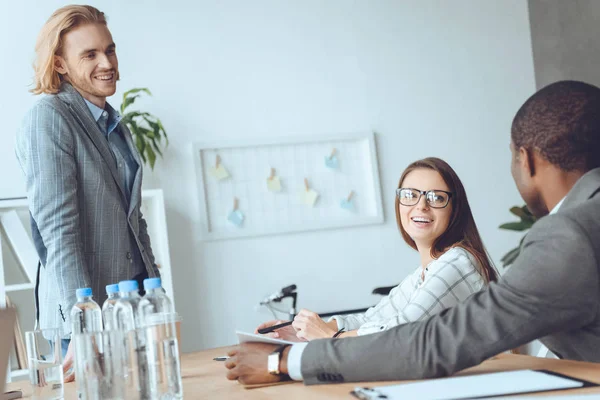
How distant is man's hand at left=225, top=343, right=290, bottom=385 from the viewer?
1.32 metres

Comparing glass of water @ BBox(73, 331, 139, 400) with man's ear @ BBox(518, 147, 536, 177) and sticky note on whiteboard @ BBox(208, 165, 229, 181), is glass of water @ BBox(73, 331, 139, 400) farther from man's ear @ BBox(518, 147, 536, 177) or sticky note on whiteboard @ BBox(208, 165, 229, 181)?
sticky note on whiteboard @ BBox(208, 165, 229, 181)

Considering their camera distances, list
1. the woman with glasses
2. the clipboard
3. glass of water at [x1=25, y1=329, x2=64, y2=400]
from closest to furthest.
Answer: the clipboard
glass of water at [x1=25, y1=329, x2=64, y2=400]
the woman with glasses

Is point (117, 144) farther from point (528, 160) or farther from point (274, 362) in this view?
point (528, 160)

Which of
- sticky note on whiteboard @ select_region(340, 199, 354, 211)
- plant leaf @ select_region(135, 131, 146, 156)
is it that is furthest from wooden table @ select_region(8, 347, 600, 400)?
sticky note on whiteboard @ select_region(340, 199, 354, 211)

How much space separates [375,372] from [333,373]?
0.07 meters

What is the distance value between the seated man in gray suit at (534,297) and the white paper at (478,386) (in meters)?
0.04

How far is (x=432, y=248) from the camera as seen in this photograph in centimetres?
211

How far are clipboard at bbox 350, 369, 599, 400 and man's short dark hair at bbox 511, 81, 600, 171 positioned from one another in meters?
0.35

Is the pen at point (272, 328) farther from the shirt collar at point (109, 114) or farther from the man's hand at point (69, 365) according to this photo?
the shirt collar at point (109, 114)

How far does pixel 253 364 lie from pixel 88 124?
90 centimetres

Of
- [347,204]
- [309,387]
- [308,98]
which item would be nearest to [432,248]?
[309,387]

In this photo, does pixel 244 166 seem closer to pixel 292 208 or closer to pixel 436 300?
pixel 292 208

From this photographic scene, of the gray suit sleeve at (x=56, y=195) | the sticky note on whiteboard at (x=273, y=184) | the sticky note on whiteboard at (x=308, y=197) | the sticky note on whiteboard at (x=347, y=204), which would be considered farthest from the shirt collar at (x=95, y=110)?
the sticky note on whiteboard at (x=347, y=204)

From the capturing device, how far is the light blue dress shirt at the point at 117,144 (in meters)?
2.03
